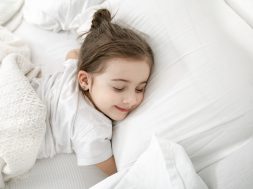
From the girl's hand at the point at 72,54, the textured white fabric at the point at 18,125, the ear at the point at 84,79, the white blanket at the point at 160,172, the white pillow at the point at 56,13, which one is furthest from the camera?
the white pillow at the point at 56,13

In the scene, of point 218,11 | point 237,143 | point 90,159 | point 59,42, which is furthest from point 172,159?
point 59,42

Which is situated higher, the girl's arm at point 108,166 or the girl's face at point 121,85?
the girl's face at point 121,85

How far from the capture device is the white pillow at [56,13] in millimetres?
1333

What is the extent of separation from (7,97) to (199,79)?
594 mm

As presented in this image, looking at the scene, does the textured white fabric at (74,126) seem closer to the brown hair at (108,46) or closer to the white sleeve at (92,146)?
the white sleeve at (92,146)

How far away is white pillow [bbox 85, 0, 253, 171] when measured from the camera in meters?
0.86

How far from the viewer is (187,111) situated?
35.0 inches

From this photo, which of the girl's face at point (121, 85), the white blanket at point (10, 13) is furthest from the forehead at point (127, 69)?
the white blanket at point (10, 13)

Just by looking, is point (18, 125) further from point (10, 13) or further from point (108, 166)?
point (10, 13)

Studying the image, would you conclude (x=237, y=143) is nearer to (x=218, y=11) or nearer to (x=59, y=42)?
(x=218, y=11)

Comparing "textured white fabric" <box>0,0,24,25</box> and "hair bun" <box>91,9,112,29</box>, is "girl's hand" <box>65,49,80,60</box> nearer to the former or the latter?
"hair bun" <box>91,9,112,29</box>

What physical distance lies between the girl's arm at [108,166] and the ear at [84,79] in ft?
0.84

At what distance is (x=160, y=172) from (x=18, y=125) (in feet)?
1.48

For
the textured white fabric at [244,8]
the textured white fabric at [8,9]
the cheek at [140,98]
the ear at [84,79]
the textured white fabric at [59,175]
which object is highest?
the textured white fabric at [244,8]
